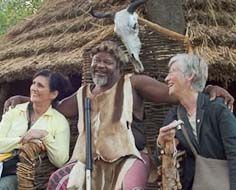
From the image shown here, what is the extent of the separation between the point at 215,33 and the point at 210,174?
2.24 m

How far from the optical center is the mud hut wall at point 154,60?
4.59 metres

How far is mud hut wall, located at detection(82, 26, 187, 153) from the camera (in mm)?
4586

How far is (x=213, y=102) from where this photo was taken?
3.64 meters

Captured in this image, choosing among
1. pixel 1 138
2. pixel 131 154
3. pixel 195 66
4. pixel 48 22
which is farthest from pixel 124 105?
pixel 48 22

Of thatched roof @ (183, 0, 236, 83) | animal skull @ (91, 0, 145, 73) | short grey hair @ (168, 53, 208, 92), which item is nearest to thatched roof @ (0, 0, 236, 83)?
thatched roof @ (183, 0, 236, 83)

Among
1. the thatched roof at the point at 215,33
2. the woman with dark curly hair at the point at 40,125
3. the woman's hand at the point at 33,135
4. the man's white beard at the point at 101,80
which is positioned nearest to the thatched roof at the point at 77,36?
the thatched roof at the point at 215,33

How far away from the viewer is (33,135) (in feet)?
14.0

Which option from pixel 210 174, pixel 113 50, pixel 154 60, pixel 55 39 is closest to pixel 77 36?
pixel 55 39

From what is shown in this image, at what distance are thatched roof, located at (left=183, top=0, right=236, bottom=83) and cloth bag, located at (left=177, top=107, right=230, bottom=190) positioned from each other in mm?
1677

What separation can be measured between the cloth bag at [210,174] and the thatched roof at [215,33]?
168cm

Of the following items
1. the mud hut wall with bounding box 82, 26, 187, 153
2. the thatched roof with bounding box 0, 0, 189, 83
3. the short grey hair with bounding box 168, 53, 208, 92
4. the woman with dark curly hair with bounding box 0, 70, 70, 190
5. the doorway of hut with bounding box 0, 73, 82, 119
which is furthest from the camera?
the doorway of hut with bounding box 0, 73, 82, 119

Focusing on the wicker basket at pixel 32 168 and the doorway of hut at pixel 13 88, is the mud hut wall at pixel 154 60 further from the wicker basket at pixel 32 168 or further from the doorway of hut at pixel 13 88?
the doorway of hut at pixel 13 88

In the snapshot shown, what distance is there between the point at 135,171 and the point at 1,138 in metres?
1.14

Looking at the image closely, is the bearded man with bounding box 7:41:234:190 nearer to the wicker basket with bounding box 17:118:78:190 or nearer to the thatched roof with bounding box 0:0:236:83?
the wicker basket with bounding box 17:118:78:190
